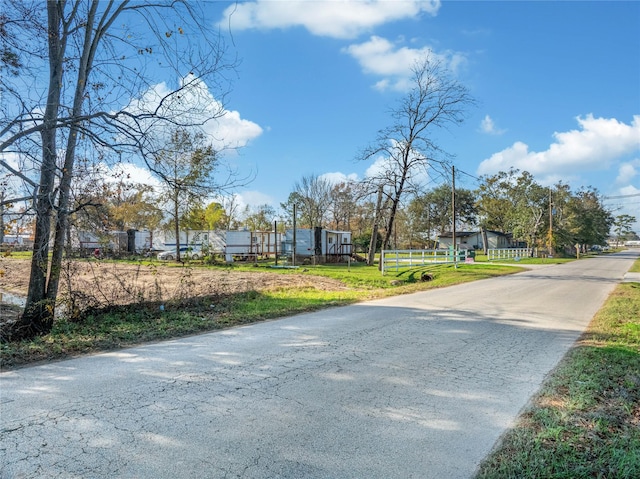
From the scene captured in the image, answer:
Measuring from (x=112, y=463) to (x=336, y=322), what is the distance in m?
5.04

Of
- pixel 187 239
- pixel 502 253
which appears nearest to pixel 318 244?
pixel 187 239

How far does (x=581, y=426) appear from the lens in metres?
3.23

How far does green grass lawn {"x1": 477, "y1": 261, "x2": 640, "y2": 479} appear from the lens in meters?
2.61

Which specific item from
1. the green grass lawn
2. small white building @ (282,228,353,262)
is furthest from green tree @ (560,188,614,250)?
the green grass lawn

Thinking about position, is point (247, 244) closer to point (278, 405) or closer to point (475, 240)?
point (278, 405)

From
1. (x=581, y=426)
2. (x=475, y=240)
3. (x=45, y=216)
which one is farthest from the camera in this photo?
(x=475, y=240)

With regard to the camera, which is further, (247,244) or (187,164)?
(247,244)

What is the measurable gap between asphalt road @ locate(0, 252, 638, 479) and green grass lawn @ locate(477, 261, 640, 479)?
0.18m

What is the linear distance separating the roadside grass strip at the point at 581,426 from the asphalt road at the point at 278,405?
18 centimetres

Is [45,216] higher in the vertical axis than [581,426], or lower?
higher

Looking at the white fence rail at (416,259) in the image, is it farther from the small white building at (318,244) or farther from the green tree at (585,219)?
the green tree at (585,219)

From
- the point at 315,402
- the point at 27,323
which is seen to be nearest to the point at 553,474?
the point at 315,402

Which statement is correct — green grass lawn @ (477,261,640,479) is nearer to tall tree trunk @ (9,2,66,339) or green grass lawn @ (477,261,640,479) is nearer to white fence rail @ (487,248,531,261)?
tall tree trunk @ (9,2,66,339)

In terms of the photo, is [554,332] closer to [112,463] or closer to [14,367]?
[112,463]
